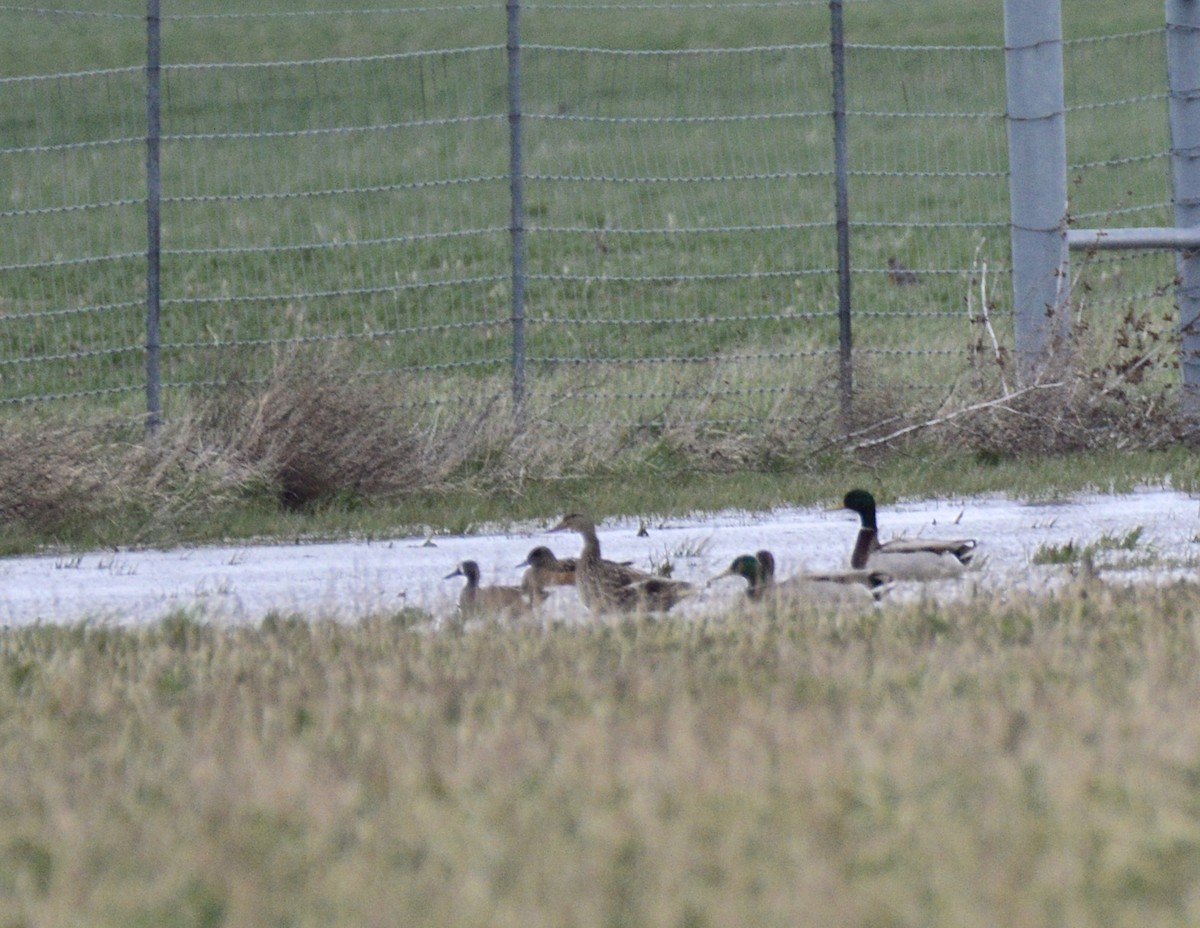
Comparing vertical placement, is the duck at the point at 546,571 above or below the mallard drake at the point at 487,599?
above

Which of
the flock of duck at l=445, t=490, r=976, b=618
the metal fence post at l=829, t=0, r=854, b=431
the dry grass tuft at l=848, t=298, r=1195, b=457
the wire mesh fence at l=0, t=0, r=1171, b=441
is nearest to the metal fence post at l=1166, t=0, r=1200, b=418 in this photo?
the wire mesh fence at l=0, t=0, r=1171, b=441

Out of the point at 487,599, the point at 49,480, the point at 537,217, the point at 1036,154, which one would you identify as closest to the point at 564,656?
the point at 487,599

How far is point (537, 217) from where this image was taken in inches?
858

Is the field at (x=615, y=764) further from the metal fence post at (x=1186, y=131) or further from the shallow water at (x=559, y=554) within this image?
the metal fence post at (x=1186, y=131)

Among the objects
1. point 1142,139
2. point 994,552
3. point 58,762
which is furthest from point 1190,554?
point 1142,139

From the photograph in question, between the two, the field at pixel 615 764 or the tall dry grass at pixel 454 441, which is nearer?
the field at pixel 615 764

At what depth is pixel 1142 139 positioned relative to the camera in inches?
942

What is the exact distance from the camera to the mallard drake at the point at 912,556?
7.26 meters

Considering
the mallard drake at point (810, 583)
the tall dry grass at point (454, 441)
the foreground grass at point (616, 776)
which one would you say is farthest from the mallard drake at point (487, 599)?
the tall dry grass at point (454, 441)

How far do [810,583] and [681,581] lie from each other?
0.57m

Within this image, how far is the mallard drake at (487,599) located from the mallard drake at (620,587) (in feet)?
→ 0.75

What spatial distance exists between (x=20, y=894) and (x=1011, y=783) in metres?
1.82

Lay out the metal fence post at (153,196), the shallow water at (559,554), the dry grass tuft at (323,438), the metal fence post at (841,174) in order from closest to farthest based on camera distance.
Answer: the shallow water at (559,554)
the dry grass tuft at (323,438)
the metal fence post at (153,196)
the metal fence post at (841,174)

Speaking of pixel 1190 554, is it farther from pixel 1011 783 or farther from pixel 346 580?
pixel 1011 783
